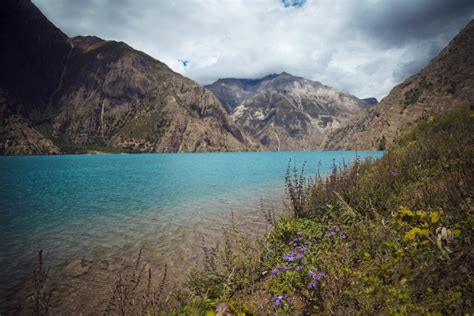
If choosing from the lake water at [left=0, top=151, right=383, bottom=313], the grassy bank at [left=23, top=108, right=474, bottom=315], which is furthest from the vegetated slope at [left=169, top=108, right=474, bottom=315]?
the lake water at [left=0, top=151, right=383, bottom=313]

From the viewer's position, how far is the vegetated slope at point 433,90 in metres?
102

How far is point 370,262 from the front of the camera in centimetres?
460

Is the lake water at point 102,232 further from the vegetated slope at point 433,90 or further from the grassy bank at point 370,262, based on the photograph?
the vegetated slope at point 433,90

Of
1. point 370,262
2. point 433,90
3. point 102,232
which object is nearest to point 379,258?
point 370,262

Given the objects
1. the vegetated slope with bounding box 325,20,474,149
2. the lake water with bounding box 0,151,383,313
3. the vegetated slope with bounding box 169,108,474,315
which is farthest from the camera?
the vegetated slope with bounding box 325,20,474,149

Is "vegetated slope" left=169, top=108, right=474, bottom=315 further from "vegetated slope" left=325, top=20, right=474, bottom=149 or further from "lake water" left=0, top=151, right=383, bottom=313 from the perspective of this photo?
"vegetated slope" left=325, top=20, right=474, bottom=149

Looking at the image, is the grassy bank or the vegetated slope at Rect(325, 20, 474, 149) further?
the vegetated slope at Rect(325, 20, 474, 149)

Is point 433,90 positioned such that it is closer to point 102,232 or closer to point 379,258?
point 379,258

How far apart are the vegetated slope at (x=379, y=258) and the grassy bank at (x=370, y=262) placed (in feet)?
0.06

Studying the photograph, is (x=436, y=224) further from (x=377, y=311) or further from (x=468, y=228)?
(x=377, y=311)

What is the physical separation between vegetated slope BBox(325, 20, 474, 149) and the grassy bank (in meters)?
89.5

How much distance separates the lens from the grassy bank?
3.33m

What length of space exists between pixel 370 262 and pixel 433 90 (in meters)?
144

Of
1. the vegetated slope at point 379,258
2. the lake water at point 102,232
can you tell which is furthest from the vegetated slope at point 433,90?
the vegetated slope at point 379,258
